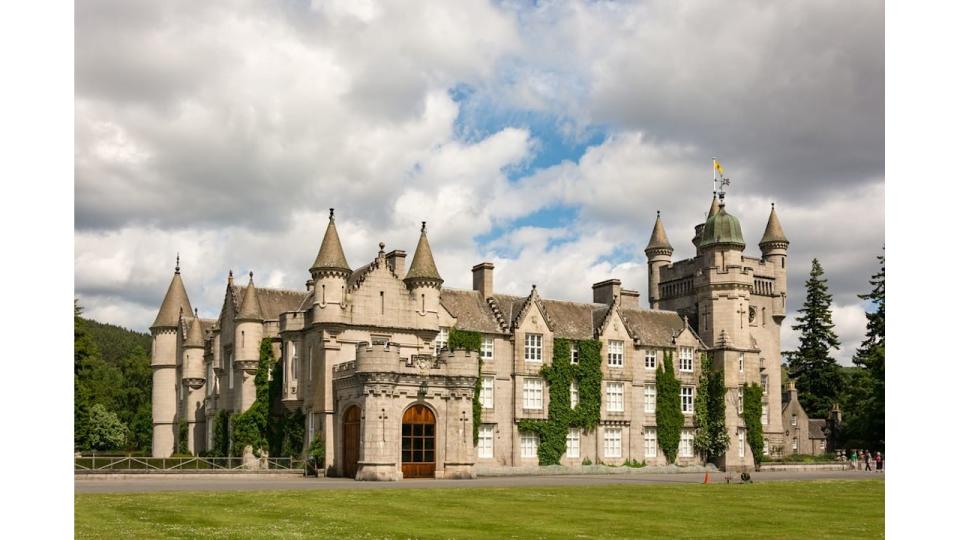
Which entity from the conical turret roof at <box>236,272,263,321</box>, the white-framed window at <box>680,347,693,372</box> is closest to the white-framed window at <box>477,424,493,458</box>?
the conical turret roof at <box>236,272,263,321</box>

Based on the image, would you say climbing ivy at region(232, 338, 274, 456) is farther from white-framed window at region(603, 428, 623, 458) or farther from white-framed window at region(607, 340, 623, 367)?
white-framed window at region(607, 340, 623, 367)

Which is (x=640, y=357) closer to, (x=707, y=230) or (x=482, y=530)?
(x=707, y=230)

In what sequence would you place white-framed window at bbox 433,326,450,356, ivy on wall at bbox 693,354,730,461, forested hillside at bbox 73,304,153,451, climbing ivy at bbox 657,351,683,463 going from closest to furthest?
1. white-framed window at bbox 433,326,450,356
2. climbing ivy at bbox 657,351,683,463
3. ivy on wall at bbox 693,354,730,461
4. forested hillside at bbox 73,304,153,451

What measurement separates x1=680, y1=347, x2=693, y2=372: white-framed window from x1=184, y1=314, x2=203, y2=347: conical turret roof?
30.0 metres

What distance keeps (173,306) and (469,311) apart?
20.8 m

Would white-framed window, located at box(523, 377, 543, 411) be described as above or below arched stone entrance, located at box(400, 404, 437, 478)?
above

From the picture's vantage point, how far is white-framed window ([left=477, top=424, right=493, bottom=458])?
182 ft

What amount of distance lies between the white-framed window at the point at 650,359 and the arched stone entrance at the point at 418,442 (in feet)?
63.3

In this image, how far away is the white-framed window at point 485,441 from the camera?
5550 centimetres

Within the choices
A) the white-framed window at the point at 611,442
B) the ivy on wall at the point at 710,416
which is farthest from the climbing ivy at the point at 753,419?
the white-framed window at the point at 611,442

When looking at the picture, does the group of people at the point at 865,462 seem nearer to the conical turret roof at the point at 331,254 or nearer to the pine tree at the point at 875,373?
the pine tree at the point at 875,373

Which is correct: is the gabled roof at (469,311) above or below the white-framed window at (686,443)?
above
